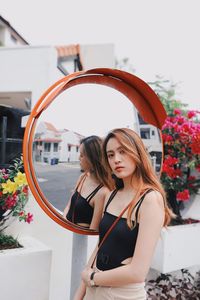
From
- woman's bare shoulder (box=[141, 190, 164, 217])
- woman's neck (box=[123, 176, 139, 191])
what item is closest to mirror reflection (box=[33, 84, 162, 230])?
woman's neck (box=[123, 176, 139, 191])

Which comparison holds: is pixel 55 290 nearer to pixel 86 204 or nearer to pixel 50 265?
pixel 50 265

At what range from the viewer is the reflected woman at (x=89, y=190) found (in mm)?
1229

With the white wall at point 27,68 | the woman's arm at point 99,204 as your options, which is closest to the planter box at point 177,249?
the woman's arm at point 99,204

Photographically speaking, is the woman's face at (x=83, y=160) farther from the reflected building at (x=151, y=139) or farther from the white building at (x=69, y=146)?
the reflected building at (x=151, y=139)

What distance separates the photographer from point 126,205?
44.3 inches

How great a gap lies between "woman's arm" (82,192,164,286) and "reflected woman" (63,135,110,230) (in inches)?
10.1

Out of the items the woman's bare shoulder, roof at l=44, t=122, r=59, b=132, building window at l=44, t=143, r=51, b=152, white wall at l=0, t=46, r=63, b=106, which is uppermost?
white wall at l=0, t=46, r=63, b=106

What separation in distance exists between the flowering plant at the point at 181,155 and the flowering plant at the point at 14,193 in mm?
1246

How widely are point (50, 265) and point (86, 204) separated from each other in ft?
3.62

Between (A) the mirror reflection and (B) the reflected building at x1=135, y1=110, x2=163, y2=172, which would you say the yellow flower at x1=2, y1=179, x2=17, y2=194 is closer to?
(A) the mirror reflection

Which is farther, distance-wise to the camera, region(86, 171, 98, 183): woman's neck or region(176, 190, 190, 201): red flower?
region(176, 190, 190, 201): red flower

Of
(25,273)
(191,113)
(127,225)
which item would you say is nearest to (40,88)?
(191,113)

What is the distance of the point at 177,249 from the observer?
2.38m

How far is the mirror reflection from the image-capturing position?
1198 mm
